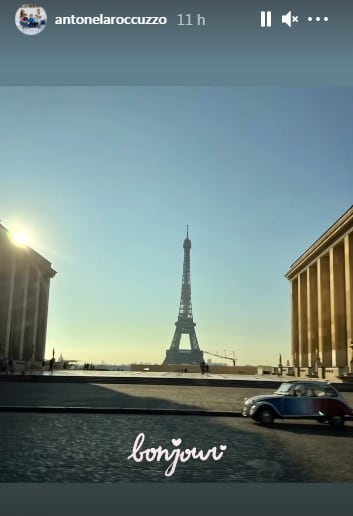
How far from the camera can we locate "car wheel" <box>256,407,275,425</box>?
16594 millimetres

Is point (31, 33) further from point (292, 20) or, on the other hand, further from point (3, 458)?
point (3, 458)

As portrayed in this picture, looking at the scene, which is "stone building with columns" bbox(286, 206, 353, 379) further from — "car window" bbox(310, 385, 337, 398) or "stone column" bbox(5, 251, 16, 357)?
"car window" bbox(310, 385, 337, 398)

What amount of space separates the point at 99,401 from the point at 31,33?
1685cm

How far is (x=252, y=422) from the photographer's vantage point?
56.0 ft

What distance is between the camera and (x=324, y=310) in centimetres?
6206

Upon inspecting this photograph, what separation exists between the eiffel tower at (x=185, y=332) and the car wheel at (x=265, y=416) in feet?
307

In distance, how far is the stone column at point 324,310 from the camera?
60303mm

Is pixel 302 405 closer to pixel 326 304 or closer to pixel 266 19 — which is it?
pixel 266 19

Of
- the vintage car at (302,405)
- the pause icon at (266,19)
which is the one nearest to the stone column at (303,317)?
the vintage car at (302,405)

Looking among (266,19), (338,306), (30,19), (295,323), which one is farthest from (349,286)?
(30,19)

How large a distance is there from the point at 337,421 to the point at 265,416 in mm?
2172

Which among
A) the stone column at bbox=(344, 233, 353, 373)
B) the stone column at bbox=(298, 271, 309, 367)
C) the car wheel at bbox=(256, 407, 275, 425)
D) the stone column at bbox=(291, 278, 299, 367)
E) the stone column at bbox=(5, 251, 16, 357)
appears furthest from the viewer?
the stone column at bbox=(291, 278, 299, 367)

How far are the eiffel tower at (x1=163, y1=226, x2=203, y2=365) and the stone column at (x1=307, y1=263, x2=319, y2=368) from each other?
44.9 m
